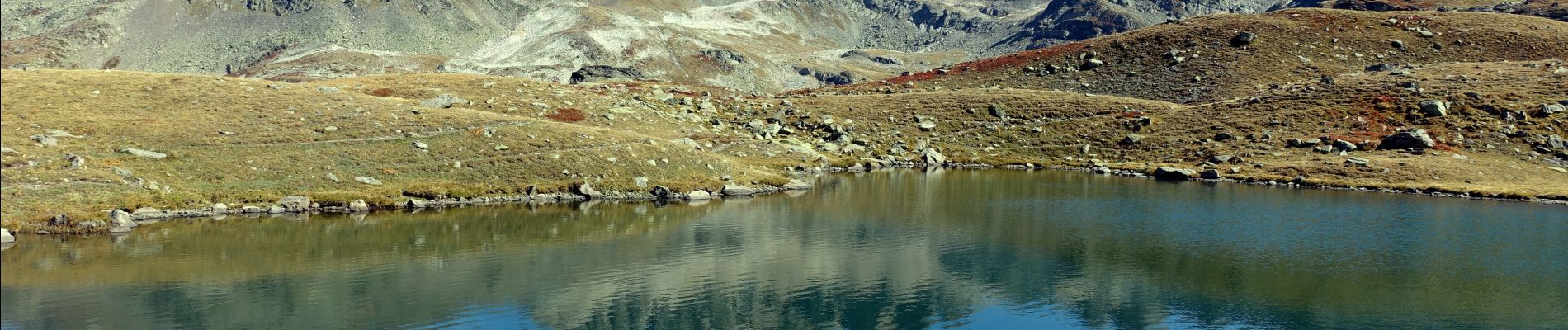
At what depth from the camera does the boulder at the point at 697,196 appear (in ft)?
231

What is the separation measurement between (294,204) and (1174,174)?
255 ft

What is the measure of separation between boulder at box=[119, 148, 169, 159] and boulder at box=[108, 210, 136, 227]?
10.3 meters

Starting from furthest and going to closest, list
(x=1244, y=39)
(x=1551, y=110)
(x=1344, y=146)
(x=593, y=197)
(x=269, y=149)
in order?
(x=1244, y=39), (x=1344, y=146), (x=1551, y=110), (x=593, y=197), (x=269, y=149)

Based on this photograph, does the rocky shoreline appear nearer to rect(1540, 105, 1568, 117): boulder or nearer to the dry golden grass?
the dry golden grass

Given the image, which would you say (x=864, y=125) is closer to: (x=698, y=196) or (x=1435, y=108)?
(x=698, y=196)

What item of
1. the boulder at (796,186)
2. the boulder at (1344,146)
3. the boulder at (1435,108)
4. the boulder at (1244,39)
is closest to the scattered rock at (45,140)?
the boulder at (796,186)

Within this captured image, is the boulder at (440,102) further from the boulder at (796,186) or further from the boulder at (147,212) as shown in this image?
the boulder at (796,186)

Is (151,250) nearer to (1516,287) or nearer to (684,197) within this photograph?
(684,197)

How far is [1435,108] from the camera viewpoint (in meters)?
96.0

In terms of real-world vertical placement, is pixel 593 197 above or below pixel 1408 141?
below

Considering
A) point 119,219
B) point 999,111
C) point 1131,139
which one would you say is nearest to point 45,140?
point 119,219

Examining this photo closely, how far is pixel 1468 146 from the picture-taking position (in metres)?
88.4

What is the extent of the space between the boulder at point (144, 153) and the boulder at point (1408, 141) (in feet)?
346

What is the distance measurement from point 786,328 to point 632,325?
5829 mm
